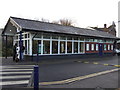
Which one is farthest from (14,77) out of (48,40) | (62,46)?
(62,46)

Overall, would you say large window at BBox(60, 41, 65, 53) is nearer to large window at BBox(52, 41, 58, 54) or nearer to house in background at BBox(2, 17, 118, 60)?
house in background at BBox(2, 17, 118, 60)

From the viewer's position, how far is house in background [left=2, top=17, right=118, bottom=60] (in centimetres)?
1464

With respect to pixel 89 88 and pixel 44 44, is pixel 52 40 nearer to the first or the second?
pixel 44 44

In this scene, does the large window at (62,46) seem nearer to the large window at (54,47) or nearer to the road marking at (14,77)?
the large window at (54,47)

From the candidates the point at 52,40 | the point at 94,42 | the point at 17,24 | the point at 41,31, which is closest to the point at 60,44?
the point at 52,40

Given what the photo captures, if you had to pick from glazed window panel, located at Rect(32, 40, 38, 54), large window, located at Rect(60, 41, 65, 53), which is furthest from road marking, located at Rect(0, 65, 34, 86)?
large window, located at Rect(60, 41, 65, 53)

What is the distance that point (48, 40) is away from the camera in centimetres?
1616

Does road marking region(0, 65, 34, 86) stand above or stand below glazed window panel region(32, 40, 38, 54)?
below

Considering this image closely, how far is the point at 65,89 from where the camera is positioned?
5.04m

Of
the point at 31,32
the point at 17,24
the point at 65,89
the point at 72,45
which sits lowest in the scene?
the point at 65,89

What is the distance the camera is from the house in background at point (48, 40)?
1464 centimetres

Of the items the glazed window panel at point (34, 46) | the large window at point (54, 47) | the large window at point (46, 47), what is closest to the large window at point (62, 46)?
the large window at point (54, 47)

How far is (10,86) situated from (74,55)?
46.6 ft

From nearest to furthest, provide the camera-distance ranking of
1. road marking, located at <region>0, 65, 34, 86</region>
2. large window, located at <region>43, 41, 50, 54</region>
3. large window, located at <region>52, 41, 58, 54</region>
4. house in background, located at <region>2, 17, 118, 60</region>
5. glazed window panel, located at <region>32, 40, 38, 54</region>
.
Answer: road marking, located at <region>0, 65, 34, 86</region>
house in background, located at <region>2, 17, 118, 60</region>
glazed window panel, located at <region>32, 40, 38, 54</region>
large window, located at <region>43, 41, 50, 54</region>
large window, located at <region>52, 41, 58, 54</region>
